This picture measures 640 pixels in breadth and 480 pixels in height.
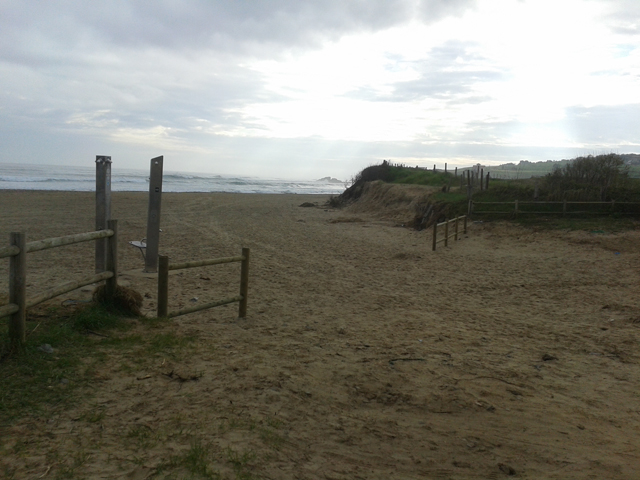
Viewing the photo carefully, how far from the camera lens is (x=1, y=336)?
4273mm

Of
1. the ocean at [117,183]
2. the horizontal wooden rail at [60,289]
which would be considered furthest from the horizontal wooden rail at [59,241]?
the ocean at [117,183]

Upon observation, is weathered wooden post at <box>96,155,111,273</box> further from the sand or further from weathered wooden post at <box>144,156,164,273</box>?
weathered wooden post at <box>144,156,164,273</box>

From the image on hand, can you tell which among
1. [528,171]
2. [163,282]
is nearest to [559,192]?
[163,282]

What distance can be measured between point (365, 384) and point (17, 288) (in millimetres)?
3367

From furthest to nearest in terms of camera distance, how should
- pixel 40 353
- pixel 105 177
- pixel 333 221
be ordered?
pixel 333 221
pixel 105 177
pixel 40 353

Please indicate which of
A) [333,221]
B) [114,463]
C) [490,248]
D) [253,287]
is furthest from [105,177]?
[333,221]

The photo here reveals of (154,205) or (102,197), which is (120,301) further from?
(154,205)

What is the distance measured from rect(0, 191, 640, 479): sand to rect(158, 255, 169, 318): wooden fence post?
0.91 feet

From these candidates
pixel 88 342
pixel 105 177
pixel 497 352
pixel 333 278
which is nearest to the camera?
pixel 88 342

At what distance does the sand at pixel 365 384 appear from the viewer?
3.21m

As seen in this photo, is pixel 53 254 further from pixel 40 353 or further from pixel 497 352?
pixel 497 352

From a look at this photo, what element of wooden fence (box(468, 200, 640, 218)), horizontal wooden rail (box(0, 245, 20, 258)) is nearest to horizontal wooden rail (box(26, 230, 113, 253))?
horizontal wooden rail (box(0, 245, 20, 258))

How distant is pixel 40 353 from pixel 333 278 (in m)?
6.61

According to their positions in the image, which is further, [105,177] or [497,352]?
[105,177]
